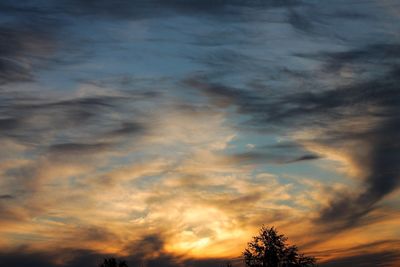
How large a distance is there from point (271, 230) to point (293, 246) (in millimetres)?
3797

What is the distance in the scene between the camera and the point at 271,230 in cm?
7944

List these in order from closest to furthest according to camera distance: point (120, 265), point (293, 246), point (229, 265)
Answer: point (293, 246), point (229, 265), point (120, 265)

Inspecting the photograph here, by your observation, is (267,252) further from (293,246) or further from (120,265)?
(120,265)

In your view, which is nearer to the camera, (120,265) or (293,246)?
(293,246)

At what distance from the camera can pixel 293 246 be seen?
256ft

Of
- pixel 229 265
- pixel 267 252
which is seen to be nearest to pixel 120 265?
pixel 229 265

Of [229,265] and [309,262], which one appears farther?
[229,265]

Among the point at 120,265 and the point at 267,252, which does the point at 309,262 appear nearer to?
the point at 267,252

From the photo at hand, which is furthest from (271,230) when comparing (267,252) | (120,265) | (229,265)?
(120,265)

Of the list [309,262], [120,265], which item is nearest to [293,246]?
[309,262]

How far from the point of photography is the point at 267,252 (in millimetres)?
78750

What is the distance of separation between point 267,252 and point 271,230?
10.3 feet

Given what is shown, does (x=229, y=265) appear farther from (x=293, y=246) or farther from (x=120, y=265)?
(x=120, y=265)

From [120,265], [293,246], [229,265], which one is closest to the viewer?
[293,246]
